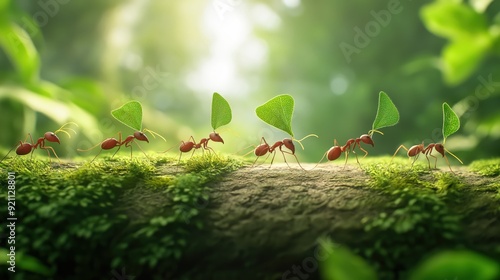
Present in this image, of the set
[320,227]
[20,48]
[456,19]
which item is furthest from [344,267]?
[20,48]

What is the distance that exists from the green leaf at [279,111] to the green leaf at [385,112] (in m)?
0.41

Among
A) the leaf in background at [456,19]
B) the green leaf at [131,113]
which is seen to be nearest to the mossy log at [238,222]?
the green leaf at [131,113]

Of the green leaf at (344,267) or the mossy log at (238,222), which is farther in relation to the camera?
the mossy log at (238,222)

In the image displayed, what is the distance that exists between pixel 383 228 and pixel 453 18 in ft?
4.03

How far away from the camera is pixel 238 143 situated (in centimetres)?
548

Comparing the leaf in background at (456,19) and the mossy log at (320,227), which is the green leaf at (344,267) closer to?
the mossy log at (320,227)

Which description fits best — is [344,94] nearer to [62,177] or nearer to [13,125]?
[13,125]

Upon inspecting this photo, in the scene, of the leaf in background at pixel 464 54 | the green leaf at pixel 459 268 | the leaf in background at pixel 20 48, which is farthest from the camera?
the leaf in background at pixel 20 48

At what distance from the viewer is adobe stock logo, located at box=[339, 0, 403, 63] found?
5.69 m

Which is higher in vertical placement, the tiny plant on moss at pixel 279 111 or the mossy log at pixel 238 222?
the tiny plant on moss at pixel 279 111

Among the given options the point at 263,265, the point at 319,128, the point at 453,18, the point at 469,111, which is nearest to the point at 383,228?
the point at 263,265

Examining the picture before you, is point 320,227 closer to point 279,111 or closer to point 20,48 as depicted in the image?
point 279,111

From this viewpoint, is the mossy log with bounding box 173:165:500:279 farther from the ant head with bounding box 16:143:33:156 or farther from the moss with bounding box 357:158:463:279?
the ant head with bounding box 16:143:33:156

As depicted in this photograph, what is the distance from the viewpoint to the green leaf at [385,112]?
6.32 ft
